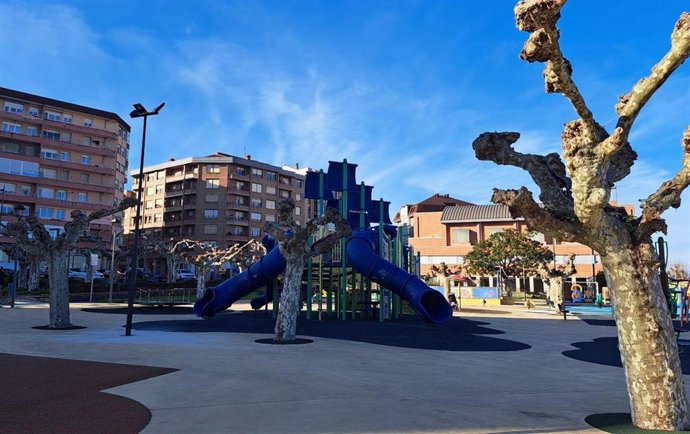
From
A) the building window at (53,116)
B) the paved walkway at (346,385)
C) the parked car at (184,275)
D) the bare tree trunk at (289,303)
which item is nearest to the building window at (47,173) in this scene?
the building window at (53,116)

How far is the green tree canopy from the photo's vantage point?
49.5m

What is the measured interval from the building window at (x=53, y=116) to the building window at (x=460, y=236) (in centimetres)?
5745

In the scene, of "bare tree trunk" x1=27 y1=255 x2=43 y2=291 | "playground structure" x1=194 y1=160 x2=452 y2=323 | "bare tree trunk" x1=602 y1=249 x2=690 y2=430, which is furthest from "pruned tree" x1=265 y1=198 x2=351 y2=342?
"bare tree trunk" x1=27 y1=255 x2=43 y2=291

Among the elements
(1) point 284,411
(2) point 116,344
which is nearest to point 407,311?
(2) point 116,344

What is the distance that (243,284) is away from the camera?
21.9m

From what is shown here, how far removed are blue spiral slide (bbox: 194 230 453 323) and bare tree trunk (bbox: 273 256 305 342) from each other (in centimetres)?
553

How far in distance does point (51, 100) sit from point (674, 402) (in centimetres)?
8008

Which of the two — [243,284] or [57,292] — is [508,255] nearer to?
[243,284]

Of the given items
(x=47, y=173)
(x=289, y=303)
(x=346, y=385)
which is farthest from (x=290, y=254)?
(x=47, y=173)

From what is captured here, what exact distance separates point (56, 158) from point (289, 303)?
66690 mm

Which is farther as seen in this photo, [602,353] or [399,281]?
[399,281]

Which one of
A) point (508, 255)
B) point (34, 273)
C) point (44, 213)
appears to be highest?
point (44, 213)

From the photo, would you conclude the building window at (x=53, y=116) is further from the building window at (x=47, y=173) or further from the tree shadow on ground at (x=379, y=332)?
the tree shadow on ground at (x=379, y=332)

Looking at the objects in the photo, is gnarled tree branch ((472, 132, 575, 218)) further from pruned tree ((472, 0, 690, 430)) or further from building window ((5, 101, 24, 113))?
building window ((5, 101, 24, 113))
